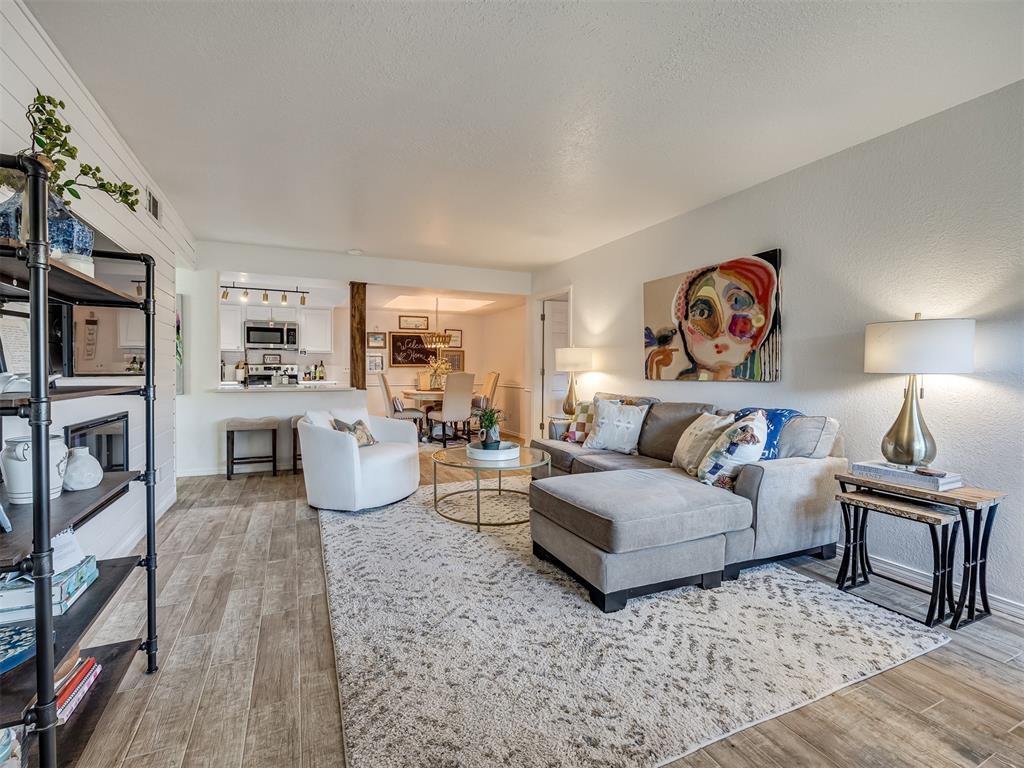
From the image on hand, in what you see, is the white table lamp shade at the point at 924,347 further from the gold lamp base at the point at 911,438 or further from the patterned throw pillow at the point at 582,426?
the patterned throw pillow at the point at 582,426

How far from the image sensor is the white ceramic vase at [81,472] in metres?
1.52

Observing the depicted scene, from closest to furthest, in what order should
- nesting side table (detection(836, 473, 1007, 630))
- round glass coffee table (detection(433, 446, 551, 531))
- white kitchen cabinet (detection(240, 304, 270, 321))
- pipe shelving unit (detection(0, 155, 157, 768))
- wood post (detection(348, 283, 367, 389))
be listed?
pipe shelving unit (detection(0, 155, 157, 768))
nesting side table (detection(836, 473, 1007, 630))
round glass coffee table (detection(433, 446, 551, 531))
wood post (detection(348, 283, 367, 389))
white kitchen cabinet (detection(240, 304, 270, 321))

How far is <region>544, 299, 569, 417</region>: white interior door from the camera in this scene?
6.32 metres

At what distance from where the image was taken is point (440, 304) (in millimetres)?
8633

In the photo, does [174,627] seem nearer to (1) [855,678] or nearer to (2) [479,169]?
(1) [855,678]

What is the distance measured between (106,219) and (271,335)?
15.8 ft

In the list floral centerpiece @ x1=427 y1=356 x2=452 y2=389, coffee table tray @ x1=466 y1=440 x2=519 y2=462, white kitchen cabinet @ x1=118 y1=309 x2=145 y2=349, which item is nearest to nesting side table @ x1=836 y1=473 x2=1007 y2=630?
coffee table tray @ x1=466 y1=440 x2=519 y2=462

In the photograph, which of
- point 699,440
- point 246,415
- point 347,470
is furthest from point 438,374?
point 699,440

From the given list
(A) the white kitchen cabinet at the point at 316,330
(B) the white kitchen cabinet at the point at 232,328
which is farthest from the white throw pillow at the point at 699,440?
(B) the white kitchen cabinet at the point at 232,328

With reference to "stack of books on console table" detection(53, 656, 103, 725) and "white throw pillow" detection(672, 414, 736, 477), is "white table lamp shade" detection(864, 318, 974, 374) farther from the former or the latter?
"stack of books on console table" detection(53, 656, 103, 725)

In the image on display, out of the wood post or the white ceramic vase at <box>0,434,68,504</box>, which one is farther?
the wood post

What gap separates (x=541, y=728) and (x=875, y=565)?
2435 mm

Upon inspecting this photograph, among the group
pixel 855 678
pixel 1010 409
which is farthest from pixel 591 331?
pixel 855 678

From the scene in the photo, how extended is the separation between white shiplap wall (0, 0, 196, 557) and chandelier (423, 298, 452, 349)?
4.62 meters
